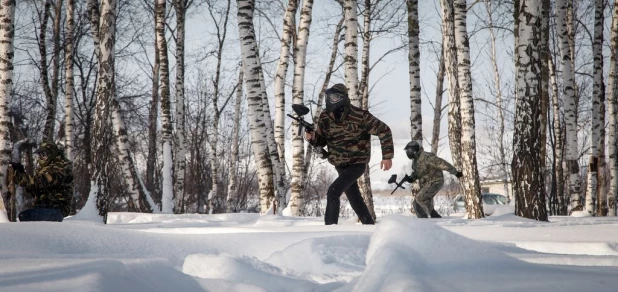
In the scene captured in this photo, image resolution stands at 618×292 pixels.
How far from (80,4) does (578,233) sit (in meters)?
18.5

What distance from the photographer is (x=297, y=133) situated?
12.4 metres

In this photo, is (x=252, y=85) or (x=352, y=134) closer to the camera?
A: (x=352, y=134)

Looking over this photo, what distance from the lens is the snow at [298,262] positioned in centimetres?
210

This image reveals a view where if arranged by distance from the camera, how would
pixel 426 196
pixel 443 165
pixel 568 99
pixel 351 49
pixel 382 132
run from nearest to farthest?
pixel 382 132 < pixel 443 165 < pixel 426 196 < pixel 351 49 < pixel 568 99

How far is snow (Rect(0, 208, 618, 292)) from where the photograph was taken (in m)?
2.10

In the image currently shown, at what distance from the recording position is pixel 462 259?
8.56 ft

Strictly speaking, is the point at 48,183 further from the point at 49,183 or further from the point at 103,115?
the point at 103,115

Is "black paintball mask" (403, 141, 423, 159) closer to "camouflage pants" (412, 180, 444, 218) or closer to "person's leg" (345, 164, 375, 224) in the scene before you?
"camouflage pants" (412, 180, 444, 218)

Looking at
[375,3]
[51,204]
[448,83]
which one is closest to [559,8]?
[448,83]

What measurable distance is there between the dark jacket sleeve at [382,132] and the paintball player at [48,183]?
156 inches

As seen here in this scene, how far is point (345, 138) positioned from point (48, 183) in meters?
3.81

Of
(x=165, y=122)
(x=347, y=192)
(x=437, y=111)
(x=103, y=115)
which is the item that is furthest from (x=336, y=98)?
(x=437, y=111)

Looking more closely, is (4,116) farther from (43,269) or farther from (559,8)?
(559,8)

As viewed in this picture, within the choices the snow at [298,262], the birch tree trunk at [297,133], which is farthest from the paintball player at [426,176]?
the snow at [298,262]
